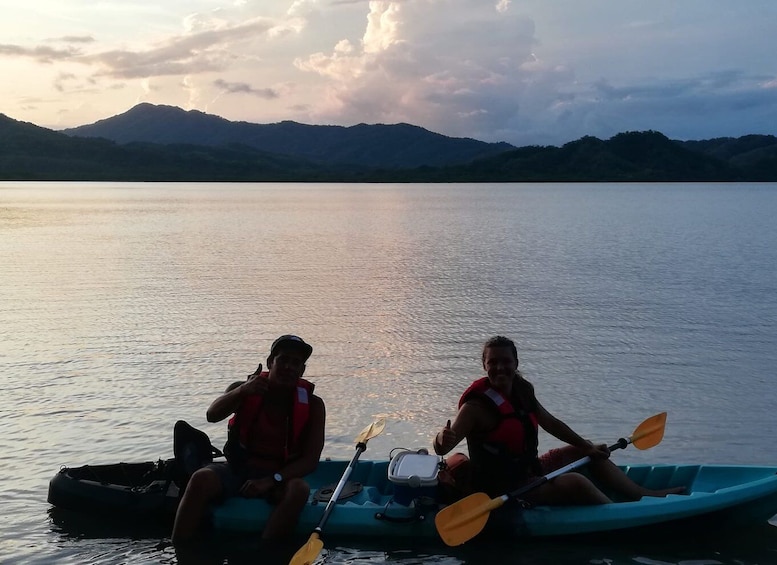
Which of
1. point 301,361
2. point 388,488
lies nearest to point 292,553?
point 388,488

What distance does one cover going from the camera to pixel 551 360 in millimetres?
13211

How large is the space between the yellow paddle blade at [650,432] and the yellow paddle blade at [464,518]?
6.15 ft

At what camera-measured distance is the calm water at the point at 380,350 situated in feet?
24.3

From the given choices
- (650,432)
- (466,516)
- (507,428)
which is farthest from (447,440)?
(650,432)

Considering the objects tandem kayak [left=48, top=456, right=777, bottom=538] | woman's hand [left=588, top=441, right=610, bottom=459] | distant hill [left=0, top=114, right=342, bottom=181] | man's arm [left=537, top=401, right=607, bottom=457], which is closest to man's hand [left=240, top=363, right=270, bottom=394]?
tandem kayak [left=48, top=456, right=777, bottom=538]

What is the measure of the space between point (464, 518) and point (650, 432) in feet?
7.32

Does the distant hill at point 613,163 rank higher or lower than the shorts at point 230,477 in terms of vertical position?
higher

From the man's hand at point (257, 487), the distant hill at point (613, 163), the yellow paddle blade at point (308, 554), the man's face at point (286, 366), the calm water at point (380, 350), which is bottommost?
the calm water at point (380, 350)

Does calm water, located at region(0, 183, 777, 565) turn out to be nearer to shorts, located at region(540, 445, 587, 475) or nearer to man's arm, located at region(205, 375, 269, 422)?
shorts, located at region(540, 445, 587, 475)

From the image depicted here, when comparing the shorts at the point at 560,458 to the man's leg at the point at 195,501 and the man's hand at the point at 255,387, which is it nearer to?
the man's hand at the point at 255,387

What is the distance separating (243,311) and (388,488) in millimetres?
10492

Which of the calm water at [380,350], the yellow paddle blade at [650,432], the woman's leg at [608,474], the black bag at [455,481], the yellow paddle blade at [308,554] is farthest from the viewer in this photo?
the yellow paddle blade at [650,432]

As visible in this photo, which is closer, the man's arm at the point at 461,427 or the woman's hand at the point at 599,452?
the man's arm at the point at 461,427

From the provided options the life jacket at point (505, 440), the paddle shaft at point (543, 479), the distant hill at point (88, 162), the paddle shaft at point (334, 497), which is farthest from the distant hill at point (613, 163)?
the life jacket at point (505, 440)
